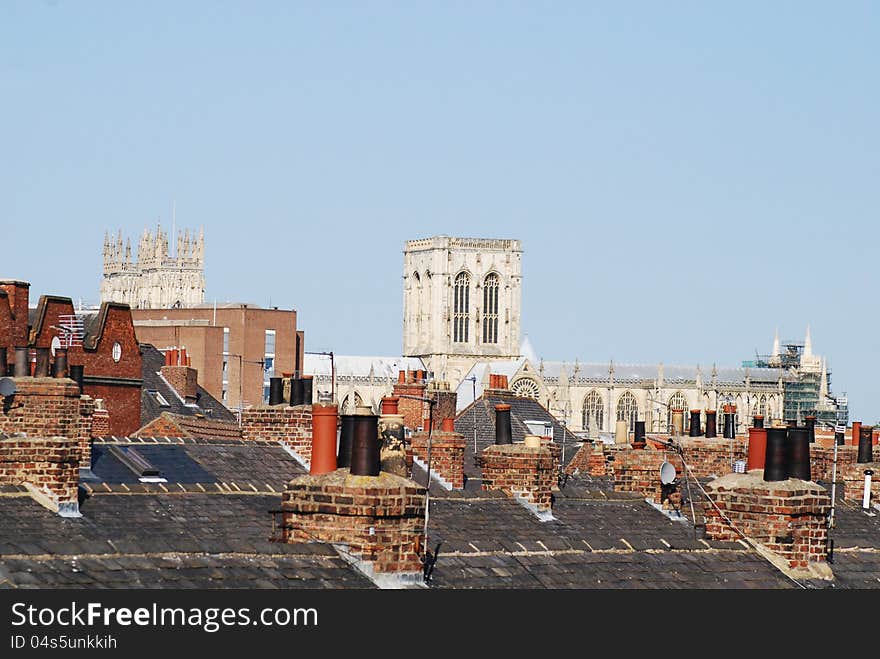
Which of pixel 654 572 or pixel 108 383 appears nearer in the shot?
pixel 654 572

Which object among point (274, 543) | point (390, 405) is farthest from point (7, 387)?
point (274, 543)

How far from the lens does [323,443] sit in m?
25.9

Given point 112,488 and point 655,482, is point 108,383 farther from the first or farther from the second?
point 112,488

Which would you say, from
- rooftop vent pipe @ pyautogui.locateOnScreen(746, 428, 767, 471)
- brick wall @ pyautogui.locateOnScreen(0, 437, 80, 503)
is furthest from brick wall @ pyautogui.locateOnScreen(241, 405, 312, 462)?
brick wall @ pyautogui.locateOnScreen(0, 437, 80, 503)

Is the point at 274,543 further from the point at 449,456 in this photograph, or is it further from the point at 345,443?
the point at 449,456

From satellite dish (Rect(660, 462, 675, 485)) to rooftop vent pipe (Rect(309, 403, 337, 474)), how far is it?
877 cm

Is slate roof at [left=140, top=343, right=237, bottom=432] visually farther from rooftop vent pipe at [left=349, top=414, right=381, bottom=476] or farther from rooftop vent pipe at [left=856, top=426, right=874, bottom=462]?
rooftop vent pipe at [left=349, top=414, right=381, bottom=476]

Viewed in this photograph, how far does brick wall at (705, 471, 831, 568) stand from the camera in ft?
98.8

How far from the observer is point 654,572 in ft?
93.3

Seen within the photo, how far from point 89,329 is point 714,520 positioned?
28341 mm

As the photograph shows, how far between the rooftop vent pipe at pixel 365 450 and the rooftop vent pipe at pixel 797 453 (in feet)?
27.4

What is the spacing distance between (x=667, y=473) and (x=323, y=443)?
29.8 feet
